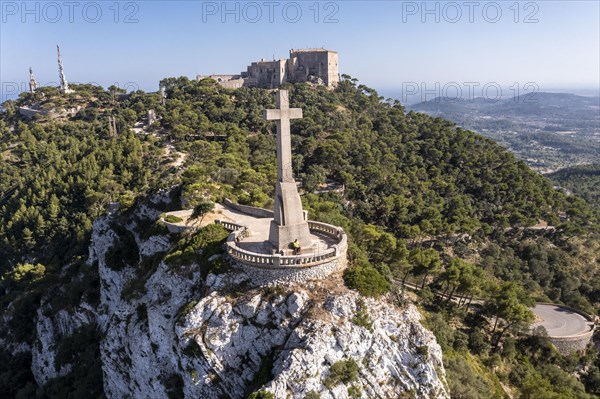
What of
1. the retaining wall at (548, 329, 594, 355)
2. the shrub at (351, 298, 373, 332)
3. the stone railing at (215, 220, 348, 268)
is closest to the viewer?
the shrub at (351, 298, 373, 332)

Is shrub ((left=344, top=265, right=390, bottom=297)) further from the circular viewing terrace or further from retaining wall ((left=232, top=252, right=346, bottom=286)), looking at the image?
the circular viewing terrace

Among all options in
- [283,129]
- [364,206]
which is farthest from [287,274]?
[364,206]

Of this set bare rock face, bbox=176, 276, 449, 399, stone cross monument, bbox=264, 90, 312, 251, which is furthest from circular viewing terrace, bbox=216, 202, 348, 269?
bare rock face, bbox=176, 276, 449, 399

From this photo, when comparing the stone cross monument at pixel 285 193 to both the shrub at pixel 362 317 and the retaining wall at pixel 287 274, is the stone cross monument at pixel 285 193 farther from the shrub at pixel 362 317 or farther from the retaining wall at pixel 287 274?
the shrub at pixel 362 317

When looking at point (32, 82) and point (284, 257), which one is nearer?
point (284, 257)

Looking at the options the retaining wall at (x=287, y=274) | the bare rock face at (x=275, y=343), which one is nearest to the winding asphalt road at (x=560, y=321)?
the bare rock face at (x=275, y=343)

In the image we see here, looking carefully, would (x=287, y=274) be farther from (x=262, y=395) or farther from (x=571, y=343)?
(x=571, y=343)
